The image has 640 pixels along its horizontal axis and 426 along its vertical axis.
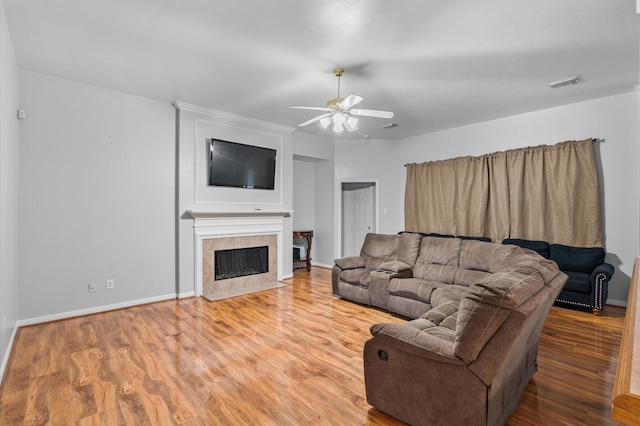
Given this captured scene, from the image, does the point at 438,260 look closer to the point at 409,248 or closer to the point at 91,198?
the point at 409,248

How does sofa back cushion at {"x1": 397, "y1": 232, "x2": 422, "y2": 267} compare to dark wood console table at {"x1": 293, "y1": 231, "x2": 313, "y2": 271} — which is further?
dark wood console table at {"x1": 293, "y1": 231, "x2": 313, "y2": 271}

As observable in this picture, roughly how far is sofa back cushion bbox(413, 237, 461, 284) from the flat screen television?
9.45 ft

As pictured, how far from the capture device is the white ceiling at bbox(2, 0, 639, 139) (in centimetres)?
246

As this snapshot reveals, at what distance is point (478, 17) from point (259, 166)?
151 inches

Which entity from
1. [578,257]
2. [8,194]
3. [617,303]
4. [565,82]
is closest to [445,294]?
[578,257]

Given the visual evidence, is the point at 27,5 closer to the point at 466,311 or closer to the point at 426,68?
the point at 426,68

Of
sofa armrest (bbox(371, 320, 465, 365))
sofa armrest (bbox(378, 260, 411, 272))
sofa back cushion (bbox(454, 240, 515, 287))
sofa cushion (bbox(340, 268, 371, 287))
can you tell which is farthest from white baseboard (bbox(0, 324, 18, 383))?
sofa back cushion (bbox(454, 240, 515, 287))

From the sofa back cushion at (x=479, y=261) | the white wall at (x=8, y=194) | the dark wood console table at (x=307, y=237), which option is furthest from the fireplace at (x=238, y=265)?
the sofa back cushion at (x=479, y=261)

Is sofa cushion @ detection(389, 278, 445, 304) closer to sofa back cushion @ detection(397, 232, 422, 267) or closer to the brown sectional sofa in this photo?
sofa back cushion @ detection(397, 232, 422, 267)


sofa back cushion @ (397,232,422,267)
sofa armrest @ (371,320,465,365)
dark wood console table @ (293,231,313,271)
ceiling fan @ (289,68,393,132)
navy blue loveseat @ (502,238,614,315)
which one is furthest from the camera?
dark wood console table @ (293,231,313,271)

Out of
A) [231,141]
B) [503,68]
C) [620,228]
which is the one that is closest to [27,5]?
[231,141]

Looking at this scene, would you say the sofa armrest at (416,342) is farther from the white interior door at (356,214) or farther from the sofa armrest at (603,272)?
the white interior door at (356,214)

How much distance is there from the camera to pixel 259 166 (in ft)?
18.0

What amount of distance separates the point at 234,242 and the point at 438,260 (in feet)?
10.4
